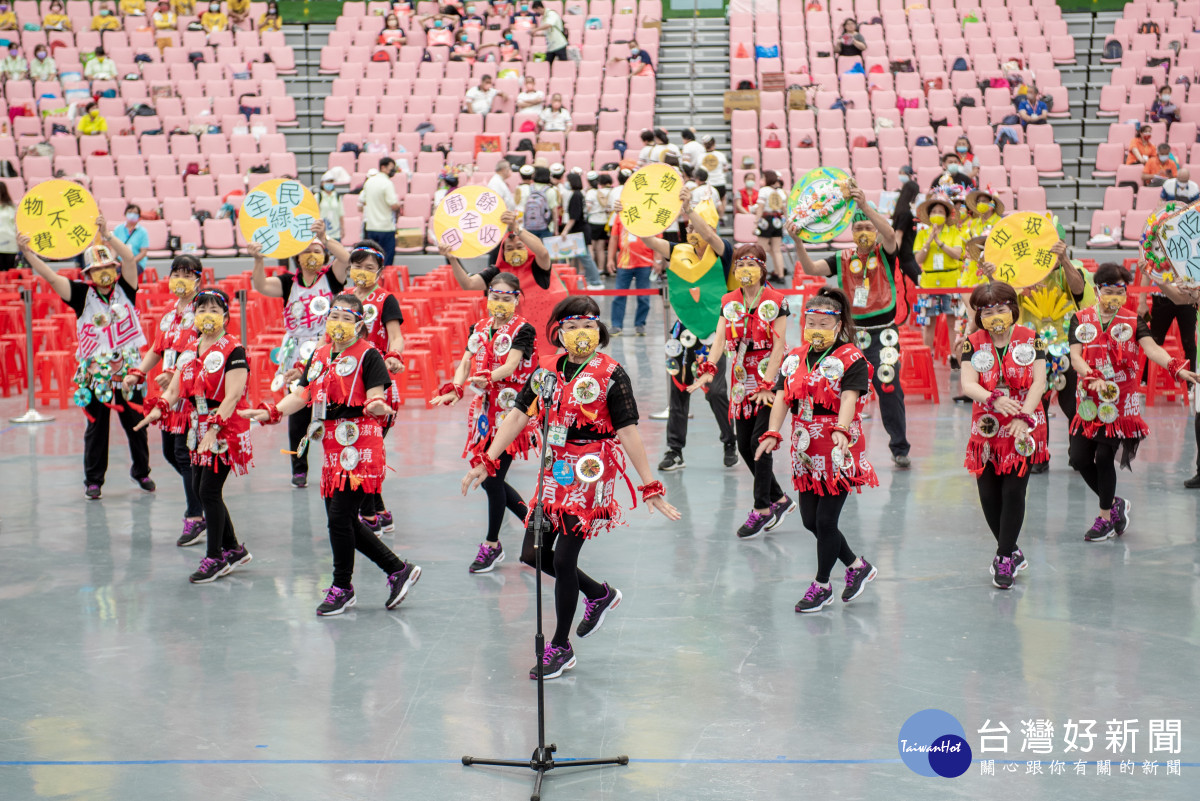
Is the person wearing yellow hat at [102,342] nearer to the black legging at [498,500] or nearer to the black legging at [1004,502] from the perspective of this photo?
the black legging at [498,500]

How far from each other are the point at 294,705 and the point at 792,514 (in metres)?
3.63

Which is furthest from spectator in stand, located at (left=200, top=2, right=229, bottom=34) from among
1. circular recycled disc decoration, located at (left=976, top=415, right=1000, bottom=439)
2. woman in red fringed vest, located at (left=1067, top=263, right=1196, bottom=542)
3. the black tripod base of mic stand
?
the black tripod base of mic stand

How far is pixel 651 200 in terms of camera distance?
8.05 metres

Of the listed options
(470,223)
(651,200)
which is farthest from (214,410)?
(651,200)

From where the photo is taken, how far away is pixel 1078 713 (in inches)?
178

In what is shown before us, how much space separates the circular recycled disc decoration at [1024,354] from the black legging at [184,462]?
13.5 feet

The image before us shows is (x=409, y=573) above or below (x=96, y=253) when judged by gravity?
below

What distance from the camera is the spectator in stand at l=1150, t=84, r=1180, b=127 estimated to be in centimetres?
1825

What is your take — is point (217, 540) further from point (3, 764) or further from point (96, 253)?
point (96, 253)

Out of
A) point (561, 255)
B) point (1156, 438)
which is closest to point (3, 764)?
point (1156, 438)

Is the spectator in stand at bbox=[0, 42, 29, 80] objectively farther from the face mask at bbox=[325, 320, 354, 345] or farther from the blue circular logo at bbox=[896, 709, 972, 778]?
the blue circular logo at bbox=[896, 709, 972, 778]

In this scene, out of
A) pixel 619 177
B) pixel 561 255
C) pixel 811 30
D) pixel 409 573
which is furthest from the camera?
pixel 811 30

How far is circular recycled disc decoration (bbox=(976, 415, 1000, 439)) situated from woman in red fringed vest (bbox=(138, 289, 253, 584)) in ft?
11.5

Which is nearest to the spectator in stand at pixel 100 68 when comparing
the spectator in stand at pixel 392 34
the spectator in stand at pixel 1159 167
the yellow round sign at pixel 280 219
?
the spectator in stand at pixel 392 34
